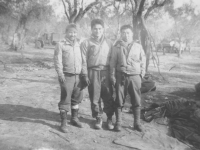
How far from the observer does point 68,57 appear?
134 inches

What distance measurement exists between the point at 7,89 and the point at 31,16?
18.5 metres

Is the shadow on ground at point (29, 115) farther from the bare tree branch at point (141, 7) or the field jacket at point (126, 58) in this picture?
the bare tree branch at point (141, 7)

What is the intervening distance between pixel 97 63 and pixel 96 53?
0.17 m

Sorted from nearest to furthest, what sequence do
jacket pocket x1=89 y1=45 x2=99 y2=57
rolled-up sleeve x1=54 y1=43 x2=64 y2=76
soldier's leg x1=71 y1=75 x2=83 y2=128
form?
rolled-up sleeve x1=54 y1=43 x2=64 y2=76 < jacket pocket x1=89 y1=45 x2=99 y2=57 < soldier's leg x1=71 y1=75 x2=83 y2=128

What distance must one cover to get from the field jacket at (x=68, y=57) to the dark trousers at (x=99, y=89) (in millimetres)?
276

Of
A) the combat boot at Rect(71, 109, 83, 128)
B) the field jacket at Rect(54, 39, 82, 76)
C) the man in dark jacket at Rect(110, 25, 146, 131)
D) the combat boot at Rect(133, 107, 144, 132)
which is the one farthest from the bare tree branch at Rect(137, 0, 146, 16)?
the combat boot at Rect(71, 109, 83, 128)

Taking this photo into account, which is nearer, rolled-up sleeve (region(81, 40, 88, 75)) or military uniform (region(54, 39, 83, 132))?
military uniform (region(54, 39, 83, 132))

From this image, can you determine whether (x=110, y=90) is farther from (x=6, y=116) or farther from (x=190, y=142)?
(x=6, y=116)

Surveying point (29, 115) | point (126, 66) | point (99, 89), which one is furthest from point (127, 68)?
point (29, 115)

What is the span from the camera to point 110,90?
142 inches

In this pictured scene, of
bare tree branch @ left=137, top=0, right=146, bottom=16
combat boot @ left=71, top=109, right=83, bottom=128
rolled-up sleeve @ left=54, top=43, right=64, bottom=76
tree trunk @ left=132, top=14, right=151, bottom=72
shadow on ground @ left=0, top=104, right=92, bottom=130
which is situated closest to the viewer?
rolled-up sleeve @ left=54, top=43, right=64, bottom=76

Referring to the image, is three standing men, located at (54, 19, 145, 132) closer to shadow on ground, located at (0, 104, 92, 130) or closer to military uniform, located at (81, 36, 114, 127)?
military uniform, located at (81, 36, 114, 127)

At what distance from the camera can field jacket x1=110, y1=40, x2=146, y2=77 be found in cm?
345

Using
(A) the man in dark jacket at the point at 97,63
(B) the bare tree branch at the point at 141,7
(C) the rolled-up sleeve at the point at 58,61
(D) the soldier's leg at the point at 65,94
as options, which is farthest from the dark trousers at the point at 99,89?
(B) the bare tree branch at the point at 141,7
